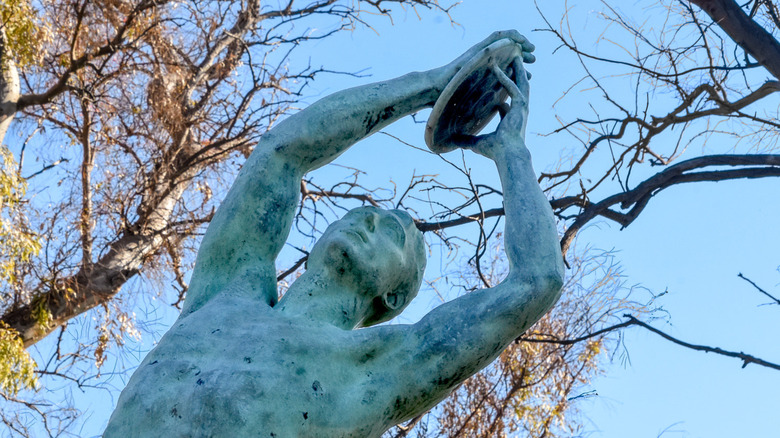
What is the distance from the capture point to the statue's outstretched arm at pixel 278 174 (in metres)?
2.71

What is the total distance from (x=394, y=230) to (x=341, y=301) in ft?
0.84

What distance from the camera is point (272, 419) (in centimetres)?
225

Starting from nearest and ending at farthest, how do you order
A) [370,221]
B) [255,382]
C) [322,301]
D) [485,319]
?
1. [255,382]
2. [485,319]
3. [322,301]
4. [370,221]

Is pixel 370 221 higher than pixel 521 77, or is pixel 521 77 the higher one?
pixel 521 77

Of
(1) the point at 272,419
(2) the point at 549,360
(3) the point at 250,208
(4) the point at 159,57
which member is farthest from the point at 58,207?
(1) the point at 272,419

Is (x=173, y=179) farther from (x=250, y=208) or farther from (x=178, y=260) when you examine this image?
(x=250, y=208)

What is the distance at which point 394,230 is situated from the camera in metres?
2.76

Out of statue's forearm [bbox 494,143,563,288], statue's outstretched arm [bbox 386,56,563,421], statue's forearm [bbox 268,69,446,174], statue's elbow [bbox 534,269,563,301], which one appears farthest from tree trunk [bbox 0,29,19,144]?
statue's elbow [bbox 534,269,563,301]

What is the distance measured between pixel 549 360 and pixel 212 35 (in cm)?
417

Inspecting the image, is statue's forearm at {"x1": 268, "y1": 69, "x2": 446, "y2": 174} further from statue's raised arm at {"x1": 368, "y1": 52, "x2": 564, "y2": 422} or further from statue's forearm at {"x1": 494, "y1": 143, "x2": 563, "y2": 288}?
statue's raised arm at {"x1": 368, "y1": 52, "x2": 564, "y2": 422}

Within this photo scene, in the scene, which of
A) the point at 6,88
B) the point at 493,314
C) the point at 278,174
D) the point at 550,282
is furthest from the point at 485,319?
the point at 6,88

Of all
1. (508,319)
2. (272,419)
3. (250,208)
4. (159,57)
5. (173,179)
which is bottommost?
(272,419)

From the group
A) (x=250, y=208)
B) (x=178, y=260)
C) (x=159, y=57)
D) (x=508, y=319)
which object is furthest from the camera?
(x=159, y=57)

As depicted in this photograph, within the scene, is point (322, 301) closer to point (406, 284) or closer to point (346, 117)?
point (406, 284)
